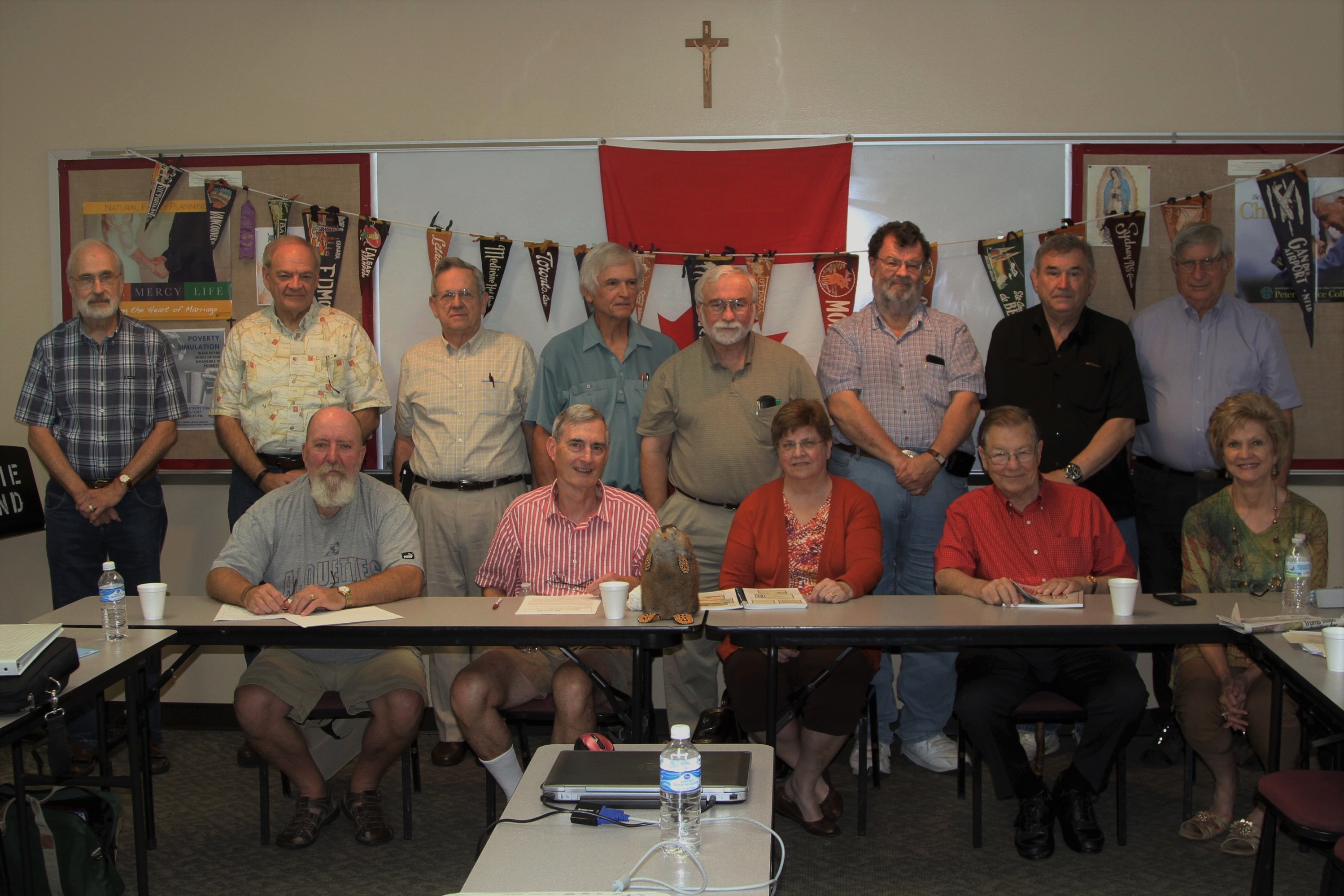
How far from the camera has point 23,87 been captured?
476cm

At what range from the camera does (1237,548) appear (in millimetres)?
3264

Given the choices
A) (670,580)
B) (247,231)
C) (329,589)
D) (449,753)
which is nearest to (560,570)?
(670,580)

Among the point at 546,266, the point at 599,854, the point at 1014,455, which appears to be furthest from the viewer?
the point at 546,266

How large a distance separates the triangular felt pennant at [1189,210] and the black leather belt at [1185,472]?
1.00 meters

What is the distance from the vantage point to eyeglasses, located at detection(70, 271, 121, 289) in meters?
4.06

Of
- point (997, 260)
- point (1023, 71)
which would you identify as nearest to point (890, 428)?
point (997, 260)

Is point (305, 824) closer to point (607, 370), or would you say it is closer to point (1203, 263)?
point (607, 370)

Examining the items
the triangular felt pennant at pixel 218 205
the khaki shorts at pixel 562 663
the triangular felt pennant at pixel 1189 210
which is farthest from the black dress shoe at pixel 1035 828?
the triangular felt pennant at pixel 218 205

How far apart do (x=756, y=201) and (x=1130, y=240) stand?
156 centimetres

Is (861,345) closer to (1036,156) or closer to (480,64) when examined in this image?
(1036,156)

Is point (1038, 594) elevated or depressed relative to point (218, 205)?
depressed

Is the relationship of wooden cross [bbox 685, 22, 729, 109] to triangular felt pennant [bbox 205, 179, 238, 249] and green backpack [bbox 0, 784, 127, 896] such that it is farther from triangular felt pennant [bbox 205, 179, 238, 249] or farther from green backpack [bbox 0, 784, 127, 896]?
green backpack [bbox 0, 784, 127, 896]

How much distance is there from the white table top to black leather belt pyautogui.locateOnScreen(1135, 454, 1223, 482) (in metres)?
2.76

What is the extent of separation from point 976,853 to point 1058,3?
3414 mm
